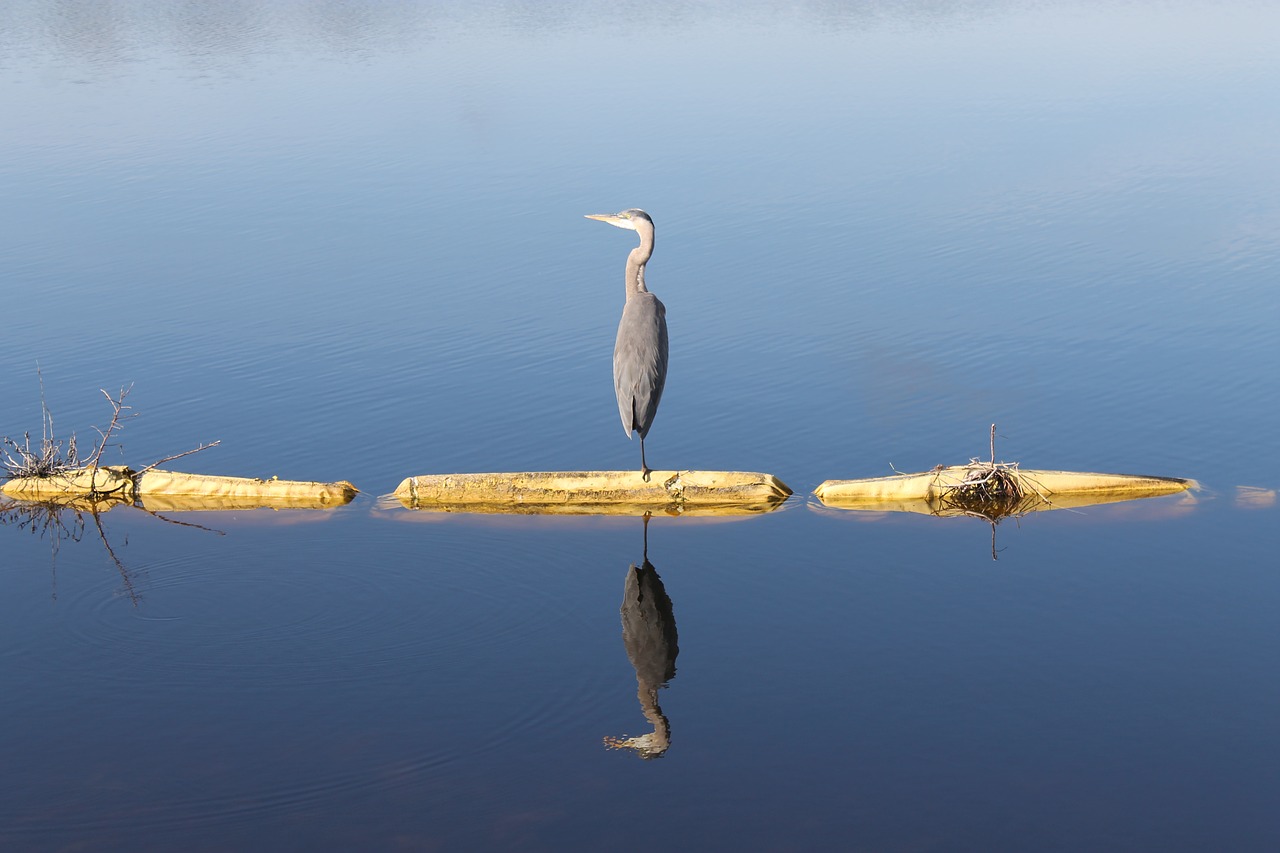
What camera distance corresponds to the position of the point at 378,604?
38.7 feet

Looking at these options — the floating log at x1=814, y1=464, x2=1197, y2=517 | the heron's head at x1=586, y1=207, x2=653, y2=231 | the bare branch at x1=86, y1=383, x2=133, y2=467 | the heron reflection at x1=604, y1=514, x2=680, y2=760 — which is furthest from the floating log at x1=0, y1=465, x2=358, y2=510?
the floating log at x1=814, y1=464, x2=1197, y2=517

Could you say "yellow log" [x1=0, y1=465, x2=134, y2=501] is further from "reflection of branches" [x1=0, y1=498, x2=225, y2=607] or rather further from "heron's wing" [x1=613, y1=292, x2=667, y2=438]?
"heron's wing" [x1=613, y1=292, x2=667, y2=438]

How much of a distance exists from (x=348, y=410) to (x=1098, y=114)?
19489 mm

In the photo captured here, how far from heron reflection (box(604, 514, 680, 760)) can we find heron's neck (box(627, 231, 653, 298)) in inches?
88.1

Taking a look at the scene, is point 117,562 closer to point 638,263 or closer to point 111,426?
point 111,426

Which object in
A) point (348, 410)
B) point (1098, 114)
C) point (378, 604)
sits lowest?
point (378, 604)

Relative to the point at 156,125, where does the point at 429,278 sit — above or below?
below

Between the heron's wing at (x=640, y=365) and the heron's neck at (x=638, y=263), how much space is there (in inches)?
13.6

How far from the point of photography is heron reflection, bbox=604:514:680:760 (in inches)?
396

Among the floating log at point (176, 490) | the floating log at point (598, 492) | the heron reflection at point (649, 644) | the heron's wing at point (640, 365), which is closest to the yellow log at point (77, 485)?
the floating log at point (176, 490)

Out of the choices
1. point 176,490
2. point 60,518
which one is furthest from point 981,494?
point 60,518

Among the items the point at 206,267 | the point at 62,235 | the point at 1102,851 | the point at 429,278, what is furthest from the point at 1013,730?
the point at 62,235

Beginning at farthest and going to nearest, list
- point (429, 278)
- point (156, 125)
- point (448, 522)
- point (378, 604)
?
point (156, 125), point (429, 278), point (448, 522), point (378, 604)

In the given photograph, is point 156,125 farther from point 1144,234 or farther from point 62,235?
point 1144,234
